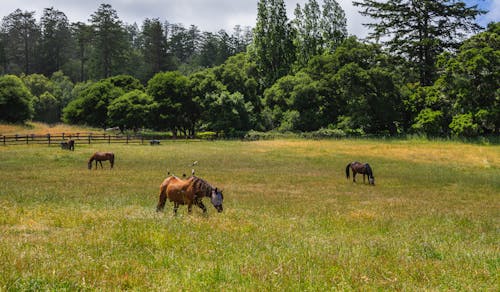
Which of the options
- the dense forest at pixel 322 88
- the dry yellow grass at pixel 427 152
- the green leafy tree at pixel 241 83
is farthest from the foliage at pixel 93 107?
the dry yellow grass at pixel 427 152

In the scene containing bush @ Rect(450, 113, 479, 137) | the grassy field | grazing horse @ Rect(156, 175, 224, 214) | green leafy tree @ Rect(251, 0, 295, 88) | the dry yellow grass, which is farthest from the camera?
green leafy tree @ Rect(251, 0, 295, 88)

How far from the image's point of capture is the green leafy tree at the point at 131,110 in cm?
7562

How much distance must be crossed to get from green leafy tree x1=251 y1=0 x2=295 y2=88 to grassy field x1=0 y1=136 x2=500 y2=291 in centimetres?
8181

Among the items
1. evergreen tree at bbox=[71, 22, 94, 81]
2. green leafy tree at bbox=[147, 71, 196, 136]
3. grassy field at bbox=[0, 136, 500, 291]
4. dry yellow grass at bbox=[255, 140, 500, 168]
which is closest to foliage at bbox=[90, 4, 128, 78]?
evergreen tree at bbox=[71, 22, 94, 81]

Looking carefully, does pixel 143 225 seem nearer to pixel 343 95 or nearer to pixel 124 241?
pixel 124 241

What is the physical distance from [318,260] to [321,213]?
26.1 ft

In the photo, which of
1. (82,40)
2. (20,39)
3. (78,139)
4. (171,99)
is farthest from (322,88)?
(20,39)

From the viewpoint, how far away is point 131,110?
7550 centimetres

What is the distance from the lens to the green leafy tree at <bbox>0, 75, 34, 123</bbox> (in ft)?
236

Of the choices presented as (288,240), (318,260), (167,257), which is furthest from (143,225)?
(318,260)

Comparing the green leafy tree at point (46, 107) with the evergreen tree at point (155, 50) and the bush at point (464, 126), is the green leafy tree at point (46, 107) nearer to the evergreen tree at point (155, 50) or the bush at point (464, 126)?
the evergreen tree at point (155, 50)

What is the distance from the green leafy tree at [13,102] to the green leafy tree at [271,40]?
54914mm

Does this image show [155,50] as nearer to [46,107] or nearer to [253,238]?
[46,107]

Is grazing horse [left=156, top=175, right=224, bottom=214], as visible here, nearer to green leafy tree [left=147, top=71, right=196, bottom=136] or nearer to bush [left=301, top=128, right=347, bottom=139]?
bush [left=301, top=128, right=347, bottom=139]
